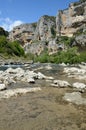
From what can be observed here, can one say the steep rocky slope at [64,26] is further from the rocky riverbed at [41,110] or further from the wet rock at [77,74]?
the rocky riverbed at [41,110]

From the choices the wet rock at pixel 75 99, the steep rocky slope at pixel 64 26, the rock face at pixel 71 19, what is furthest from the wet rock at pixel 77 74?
the rock face at pixel 71 19

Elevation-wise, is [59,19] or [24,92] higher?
[59,19]

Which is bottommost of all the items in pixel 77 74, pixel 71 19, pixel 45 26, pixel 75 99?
pixel 77 74

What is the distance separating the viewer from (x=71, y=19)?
157875 millimetres

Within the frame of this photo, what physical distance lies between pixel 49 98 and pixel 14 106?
3.37m

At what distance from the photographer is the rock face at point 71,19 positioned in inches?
5935

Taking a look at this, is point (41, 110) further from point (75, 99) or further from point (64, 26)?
point (64, 26)

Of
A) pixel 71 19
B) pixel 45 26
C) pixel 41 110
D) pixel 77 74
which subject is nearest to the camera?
pixel 41 110

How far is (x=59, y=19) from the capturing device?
16238 centimetres

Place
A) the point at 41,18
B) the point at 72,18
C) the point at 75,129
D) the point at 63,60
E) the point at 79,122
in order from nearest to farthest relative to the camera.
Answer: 1. the point at 75,129
2. the point at 79,122
3. the point at 63,60
4. the point at 72,18
5. the point at 41,18

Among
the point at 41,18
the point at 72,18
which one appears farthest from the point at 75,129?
the point at 41,18

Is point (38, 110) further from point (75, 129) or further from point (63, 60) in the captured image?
point (63, 60)

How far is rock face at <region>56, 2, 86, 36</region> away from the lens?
15075 centimetres

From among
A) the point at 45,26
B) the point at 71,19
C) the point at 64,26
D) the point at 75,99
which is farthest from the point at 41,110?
the point at 45,26
